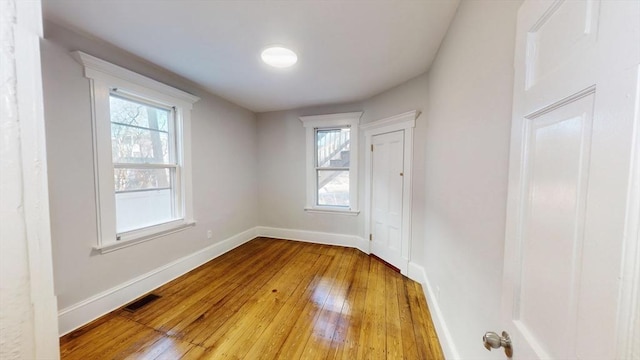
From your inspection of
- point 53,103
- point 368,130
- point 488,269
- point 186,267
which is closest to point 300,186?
point 368,130

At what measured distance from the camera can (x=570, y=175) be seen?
480 millimetres

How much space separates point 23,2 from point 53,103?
222 cm

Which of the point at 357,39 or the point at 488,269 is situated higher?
the point at 357,39

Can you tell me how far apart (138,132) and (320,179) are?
8.42 ft

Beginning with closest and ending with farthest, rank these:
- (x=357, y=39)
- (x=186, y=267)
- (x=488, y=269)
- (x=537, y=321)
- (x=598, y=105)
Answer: (x=598, y=105)
(x=537, y=321)
(x=488, y=269)
(x=357, y=39)
(x=186, y=267)

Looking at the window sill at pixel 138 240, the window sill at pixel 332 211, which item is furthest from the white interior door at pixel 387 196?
the window sill at pixel 138 240

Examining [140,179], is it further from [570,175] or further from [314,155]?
[570,175]

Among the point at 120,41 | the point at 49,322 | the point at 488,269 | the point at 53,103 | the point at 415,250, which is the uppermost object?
the point at 120,41

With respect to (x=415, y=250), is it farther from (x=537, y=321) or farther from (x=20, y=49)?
(x=20, y=49)

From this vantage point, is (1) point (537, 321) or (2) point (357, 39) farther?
(2) point (357, 39)

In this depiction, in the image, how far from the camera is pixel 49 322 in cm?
30

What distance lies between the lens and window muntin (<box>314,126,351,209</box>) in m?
3.81

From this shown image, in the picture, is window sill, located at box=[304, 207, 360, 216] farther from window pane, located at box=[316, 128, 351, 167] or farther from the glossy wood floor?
the glossy wood floor

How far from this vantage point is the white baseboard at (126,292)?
5.96 ft
